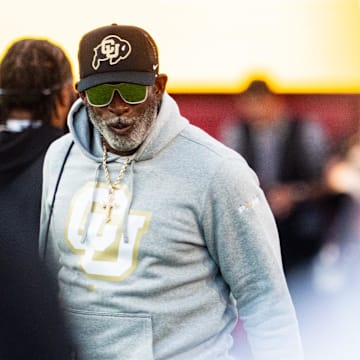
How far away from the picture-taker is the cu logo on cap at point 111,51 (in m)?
2.82

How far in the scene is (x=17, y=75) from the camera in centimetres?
330

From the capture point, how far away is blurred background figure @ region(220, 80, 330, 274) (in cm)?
511

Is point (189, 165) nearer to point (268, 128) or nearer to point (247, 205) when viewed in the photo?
point (247, 205)

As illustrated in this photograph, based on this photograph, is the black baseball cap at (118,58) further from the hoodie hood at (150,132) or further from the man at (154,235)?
the hoodie hood at (150,132)

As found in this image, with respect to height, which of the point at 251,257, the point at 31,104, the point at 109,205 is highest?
the point at 31,104

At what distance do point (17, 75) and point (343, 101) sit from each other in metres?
2.58

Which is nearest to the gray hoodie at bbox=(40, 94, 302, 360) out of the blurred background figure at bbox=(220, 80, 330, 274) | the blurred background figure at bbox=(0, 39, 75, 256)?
the blurred background figure at bbox=(0, 39, 75, 256)

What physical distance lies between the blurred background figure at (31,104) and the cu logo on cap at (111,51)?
0.41 m

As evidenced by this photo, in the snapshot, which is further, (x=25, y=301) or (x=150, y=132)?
(x=150, y=132)

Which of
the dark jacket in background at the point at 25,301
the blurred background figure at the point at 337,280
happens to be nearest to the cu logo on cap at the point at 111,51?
the dark jacket in background at the point at 25,301

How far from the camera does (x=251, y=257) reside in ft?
9.15

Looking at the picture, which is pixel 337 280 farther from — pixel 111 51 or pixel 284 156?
pixel 111 51

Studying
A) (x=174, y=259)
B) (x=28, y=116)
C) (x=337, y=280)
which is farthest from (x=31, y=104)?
(x=337, y=280)

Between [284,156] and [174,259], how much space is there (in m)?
2.44
